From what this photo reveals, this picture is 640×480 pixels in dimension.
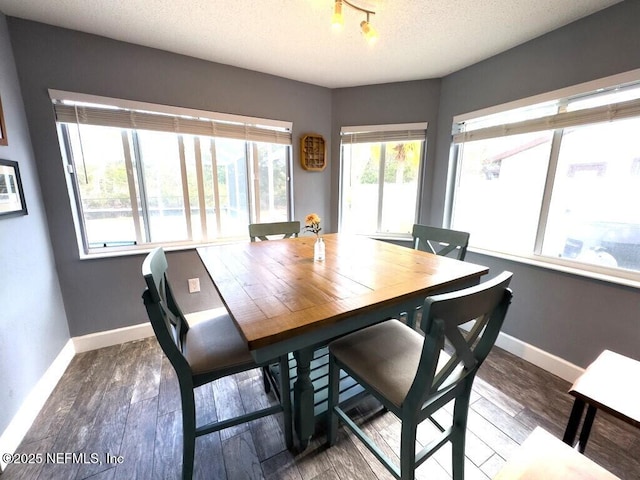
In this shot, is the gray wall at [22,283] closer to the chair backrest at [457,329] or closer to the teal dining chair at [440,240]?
the chair backrest at [457,329]

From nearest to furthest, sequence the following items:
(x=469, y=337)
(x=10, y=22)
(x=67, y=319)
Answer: (x=469, y=337) → (x=10, y=22) → (x=67, y=319)

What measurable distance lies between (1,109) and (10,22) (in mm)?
679

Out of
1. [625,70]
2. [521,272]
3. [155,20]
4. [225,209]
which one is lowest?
[521,272]

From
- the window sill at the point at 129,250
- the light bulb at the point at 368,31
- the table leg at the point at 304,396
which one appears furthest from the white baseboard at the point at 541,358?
the window sill at the point at 129,250

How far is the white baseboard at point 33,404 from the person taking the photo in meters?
1.23

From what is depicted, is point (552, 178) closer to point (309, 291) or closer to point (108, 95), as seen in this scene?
point (309, 291)

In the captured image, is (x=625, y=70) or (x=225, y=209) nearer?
(x=625, y=70)

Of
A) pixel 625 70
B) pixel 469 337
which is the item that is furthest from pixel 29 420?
pixel 625 70

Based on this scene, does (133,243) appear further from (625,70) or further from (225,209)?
(625,70)

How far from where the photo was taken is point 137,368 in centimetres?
184

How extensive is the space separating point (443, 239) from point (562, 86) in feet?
4.10

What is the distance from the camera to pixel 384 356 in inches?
42.6

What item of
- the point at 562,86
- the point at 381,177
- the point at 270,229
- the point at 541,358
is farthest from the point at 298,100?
the point at 541,358

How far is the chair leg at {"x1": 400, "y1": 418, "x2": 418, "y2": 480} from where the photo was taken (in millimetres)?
848
